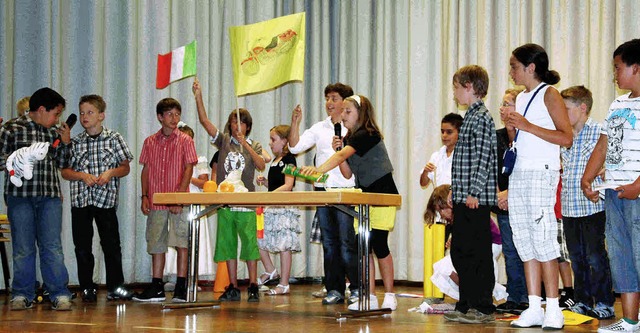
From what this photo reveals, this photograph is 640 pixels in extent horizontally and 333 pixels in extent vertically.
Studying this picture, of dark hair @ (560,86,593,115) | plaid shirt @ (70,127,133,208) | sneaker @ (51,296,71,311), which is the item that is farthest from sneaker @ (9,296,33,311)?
dark hair @ (560,86,593,115)

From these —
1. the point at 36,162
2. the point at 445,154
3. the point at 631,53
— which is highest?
the point at 631,53

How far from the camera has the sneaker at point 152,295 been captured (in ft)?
19.8

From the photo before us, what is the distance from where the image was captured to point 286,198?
479 cm

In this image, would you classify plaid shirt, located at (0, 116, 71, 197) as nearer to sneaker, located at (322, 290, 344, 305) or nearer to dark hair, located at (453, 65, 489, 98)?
sneaker, located at (322, 290, 344, 305)

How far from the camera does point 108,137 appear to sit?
6.21 m

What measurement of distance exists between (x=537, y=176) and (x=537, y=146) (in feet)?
0.54

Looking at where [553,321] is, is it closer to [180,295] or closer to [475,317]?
[475,317]

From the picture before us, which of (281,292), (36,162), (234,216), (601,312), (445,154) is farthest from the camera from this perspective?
(281,292)

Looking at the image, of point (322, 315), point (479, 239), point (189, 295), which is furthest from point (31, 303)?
point (479, 239)

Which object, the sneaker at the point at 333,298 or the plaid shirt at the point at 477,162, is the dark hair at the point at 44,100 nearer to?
the sneaker at the point at 333,298

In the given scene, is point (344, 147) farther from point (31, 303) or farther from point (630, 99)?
point (31, 303)

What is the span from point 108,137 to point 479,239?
10.1 ft

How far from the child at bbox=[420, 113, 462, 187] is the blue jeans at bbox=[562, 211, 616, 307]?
1.36 meters

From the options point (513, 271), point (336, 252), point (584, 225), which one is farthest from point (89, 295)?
point (584, 225)
